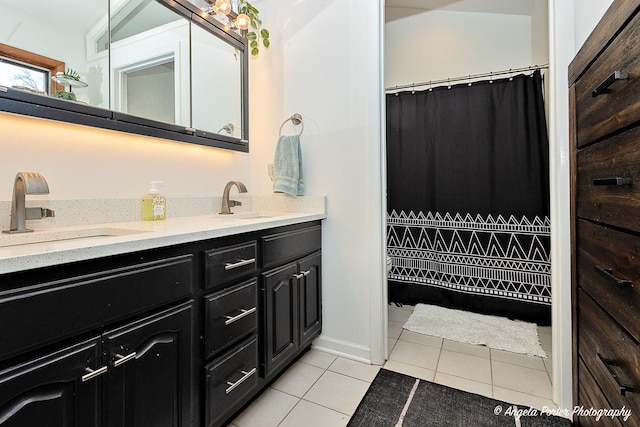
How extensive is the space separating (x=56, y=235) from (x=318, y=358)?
147 cm

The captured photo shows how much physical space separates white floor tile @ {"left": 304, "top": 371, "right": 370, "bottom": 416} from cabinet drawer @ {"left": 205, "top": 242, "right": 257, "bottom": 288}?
2.39 feet

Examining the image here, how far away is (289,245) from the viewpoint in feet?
5.37

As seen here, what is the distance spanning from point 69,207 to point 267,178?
1135 millimetres

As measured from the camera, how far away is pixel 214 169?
1.99 m

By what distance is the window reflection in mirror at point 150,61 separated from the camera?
4.61 feet

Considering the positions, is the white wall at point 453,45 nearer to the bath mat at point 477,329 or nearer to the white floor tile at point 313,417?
the bath mat at point 477,329

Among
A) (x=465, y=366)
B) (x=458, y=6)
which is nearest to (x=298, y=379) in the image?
(x=465, y=366)

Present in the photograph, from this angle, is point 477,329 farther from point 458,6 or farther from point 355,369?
point 458,6

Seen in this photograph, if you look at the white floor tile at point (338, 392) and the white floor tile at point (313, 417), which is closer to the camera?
the white floor tile at point (313, 417)

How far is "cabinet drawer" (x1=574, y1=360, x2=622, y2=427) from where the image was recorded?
0.93 m

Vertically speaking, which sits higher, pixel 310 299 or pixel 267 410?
pixel 310 299

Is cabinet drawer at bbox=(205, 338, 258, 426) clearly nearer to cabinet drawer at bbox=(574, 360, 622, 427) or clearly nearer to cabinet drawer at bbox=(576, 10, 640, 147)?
cabinet drawer at bbox=(574, 360, 622, 427)

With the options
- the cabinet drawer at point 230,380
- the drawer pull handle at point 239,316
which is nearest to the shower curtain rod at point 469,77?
the drawer pull handle at point 239,316

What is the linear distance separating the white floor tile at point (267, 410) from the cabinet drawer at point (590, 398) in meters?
1.16
